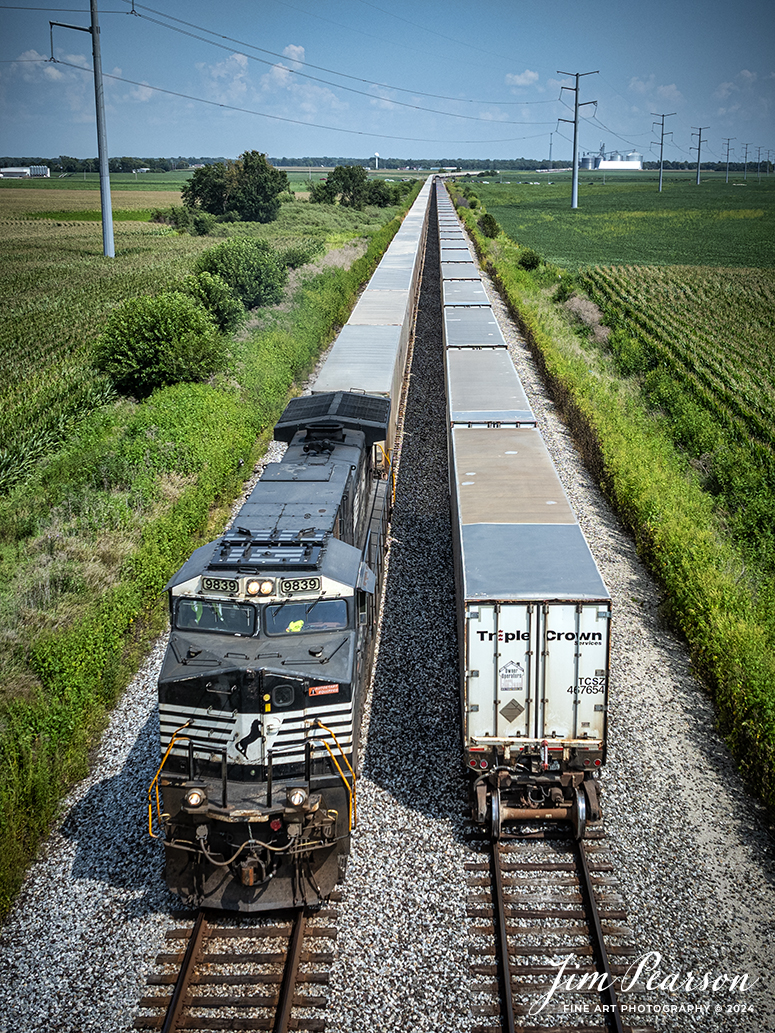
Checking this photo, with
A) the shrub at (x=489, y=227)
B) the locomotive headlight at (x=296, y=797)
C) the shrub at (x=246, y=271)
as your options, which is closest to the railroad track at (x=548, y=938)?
the locomotive headlight at (x=296, y=797)

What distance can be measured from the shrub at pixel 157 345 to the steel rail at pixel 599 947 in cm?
2085

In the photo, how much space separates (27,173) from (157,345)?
16826 centimetres

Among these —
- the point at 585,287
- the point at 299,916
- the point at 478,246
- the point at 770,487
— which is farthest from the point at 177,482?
the point at 478,246

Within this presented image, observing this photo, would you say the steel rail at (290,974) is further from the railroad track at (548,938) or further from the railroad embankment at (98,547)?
the railroad embankment at (98,547)

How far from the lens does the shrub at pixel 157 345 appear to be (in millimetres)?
26484

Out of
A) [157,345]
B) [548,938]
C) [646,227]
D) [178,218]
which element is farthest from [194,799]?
[646,227]

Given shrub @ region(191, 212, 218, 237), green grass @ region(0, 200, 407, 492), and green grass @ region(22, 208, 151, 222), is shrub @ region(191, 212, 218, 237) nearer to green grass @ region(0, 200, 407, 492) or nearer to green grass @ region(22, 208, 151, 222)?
green grass @ region(0, 200, 407, 492)

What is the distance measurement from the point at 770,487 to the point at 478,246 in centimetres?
5082

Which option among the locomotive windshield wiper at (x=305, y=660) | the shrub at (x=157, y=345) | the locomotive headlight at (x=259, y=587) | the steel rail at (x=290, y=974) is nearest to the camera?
the steel rail at (x=290, y=974)

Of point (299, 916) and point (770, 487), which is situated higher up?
point (770, 487)

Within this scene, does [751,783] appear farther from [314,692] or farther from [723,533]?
[723,533]

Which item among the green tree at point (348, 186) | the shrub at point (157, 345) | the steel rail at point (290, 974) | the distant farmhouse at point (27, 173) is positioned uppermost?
the distant farmhouse at point (27, 173)

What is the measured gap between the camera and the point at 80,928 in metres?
9.63

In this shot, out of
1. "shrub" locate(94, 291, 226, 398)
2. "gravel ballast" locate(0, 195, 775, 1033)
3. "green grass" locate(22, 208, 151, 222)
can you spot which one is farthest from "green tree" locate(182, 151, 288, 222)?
"gravel ballast" locate(0, 195, 775, 1033)
